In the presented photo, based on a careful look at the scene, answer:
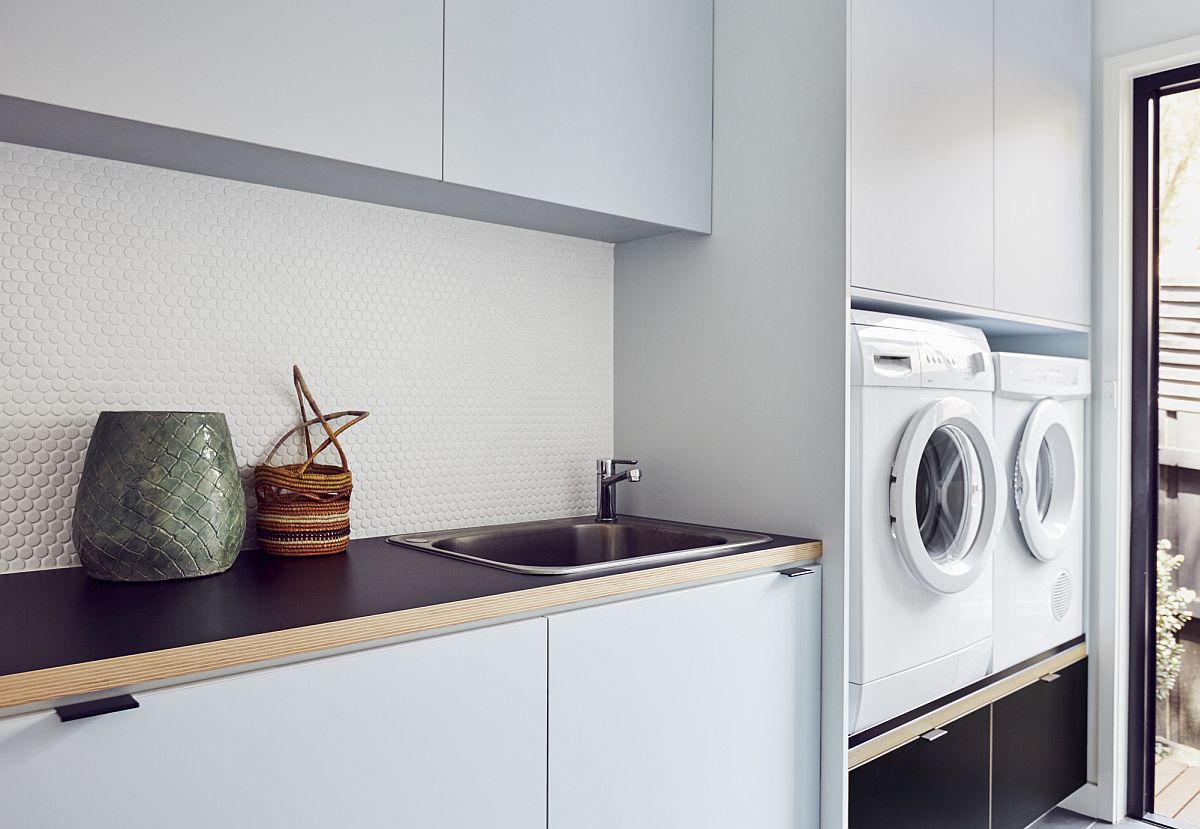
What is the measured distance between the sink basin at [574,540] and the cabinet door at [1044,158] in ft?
3.49

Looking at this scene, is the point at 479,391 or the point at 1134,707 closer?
the point at 479,391

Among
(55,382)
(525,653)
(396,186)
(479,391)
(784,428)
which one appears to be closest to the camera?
(525,653)

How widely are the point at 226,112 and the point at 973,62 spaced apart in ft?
5.83

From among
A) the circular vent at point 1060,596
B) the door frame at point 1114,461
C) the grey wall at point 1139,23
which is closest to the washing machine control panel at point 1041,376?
the door frame at point 1114,461

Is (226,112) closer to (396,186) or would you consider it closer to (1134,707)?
(396,186)

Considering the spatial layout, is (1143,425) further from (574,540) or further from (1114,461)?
(574,540)

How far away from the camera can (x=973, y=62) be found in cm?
220

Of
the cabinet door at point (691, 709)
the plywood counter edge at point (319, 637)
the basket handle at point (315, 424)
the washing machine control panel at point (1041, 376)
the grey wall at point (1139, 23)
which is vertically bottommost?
the cabinet door at point (691, 709)

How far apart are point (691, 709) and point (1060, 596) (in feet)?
4.77

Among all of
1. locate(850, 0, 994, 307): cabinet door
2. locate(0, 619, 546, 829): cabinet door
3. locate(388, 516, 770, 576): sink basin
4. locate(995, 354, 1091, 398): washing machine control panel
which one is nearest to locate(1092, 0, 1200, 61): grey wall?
locate(850, 0, 994, 307): cabinet door

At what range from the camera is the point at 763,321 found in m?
1.96

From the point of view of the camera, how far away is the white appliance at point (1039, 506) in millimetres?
2244

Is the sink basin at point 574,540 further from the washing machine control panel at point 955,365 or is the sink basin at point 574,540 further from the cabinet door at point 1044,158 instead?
the cabinet door at point 1044,158

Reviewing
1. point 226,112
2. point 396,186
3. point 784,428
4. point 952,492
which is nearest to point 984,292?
point 952,492
